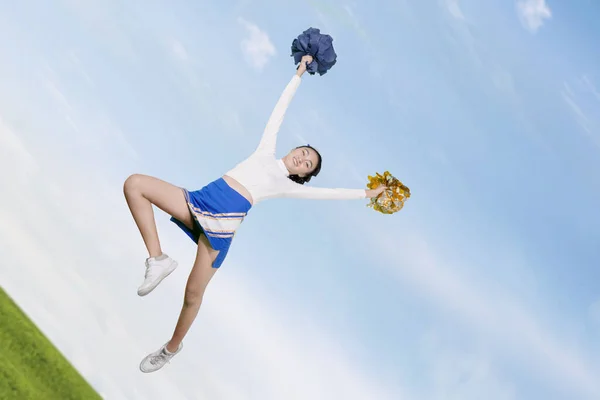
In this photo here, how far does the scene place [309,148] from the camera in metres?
5.03

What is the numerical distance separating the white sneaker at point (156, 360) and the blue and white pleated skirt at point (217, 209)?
1.06 meters

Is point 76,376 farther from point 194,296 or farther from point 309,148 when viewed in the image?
point 309,148

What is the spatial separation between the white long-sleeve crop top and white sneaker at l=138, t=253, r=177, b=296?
698 mm

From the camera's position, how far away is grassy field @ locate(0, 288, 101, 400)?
560 centimetres

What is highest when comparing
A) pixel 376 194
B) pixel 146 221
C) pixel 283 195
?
pixel 146 221

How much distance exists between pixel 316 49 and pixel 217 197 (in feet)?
4.19

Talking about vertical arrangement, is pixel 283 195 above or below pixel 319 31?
below

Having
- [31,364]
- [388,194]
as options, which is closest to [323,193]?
[388,194]

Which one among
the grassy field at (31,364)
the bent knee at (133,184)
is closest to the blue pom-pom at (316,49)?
the bent knee at (133,184)

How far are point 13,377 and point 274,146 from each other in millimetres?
2688

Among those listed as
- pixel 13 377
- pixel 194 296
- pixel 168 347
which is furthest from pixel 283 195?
pixel 13 377

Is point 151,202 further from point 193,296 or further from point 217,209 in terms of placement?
point 193,296

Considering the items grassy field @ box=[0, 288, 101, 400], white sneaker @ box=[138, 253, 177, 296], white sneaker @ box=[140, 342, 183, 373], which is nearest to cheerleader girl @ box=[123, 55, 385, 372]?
white sneaker @ box=[138, 253, 177, 296]

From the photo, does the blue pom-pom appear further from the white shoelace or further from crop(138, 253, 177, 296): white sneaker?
the white shoelace
